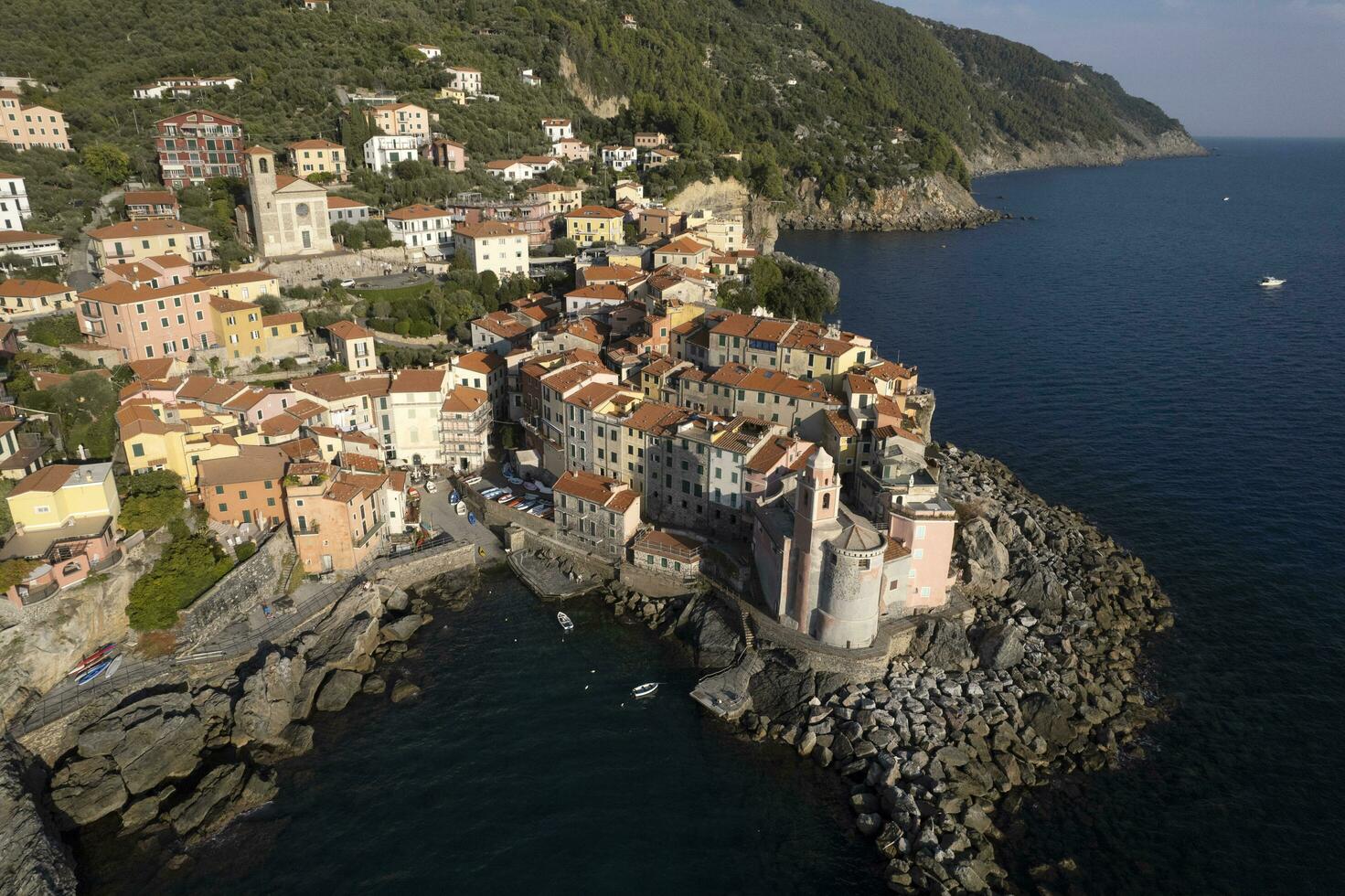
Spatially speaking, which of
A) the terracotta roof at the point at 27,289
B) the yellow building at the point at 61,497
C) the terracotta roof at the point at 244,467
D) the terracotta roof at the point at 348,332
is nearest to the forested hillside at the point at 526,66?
the terracotta roof at the point at 27,289

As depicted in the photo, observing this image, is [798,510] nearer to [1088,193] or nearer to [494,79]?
[494,79]

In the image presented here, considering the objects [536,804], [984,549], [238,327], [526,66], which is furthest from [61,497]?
[526,66]

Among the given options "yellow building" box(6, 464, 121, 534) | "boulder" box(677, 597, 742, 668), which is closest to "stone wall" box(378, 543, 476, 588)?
"boulder" box(677, 597, 742, 668)

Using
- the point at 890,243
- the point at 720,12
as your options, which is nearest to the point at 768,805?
the point at 890,243

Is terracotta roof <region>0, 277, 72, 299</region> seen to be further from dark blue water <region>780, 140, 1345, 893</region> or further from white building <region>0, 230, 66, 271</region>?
dark blue water <region>780, 140, 1345, 893</region>

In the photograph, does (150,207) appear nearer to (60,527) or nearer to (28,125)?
(28,125)
